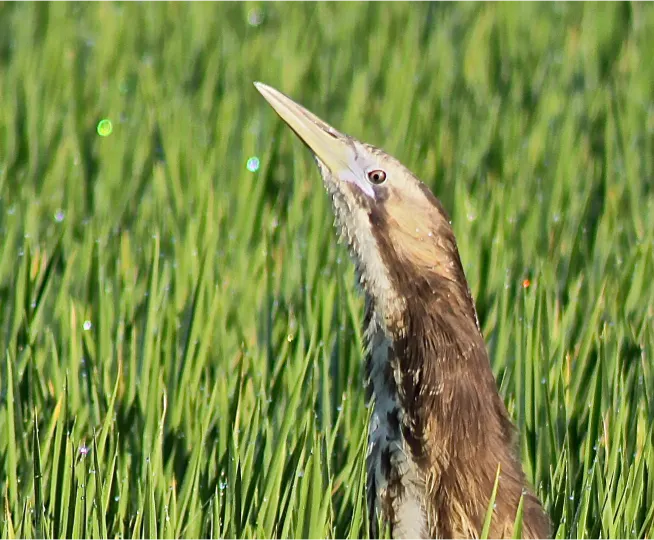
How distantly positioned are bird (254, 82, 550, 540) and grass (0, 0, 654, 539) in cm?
8

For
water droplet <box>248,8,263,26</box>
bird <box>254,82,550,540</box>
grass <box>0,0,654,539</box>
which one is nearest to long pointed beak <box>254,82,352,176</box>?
bird <box>254,82,550,540</box>

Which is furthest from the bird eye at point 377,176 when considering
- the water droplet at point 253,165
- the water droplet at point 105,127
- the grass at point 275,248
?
the water droplet at point 105,127

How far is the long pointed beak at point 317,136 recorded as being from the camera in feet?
9.58

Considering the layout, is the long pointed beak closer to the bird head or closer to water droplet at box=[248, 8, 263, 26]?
the bird head

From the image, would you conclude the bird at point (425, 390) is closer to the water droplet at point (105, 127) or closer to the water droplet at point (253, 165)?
the water droplet at point (253, 165)

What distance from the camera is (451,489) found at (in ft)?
Result: 8.68

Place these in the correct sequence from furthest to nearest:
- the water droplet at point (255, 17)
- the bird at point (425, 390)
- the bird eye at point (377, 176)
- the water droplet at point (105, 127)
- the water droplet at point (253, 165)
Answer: the water droplet at point (255, 17)
the water droplet at point (105, 127)
the water droplet at point (253, 165)
the bird eye at point (377, 176)
the bird at point (425, 390)

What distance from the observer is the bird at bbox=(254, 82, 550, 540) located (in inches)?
104

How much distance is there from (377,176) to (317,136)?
21 cm

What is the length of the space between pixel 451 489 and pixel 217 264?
1.64 metres

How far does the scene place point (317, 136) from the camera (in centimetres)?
296

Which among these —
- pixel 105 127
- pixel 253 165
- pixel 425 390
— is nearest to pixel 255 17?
pixel 105 127

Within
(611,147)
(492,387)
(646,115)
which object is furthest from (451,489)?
(646,115)

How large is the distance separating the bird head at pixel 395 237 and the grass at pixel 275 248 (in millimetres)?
300
